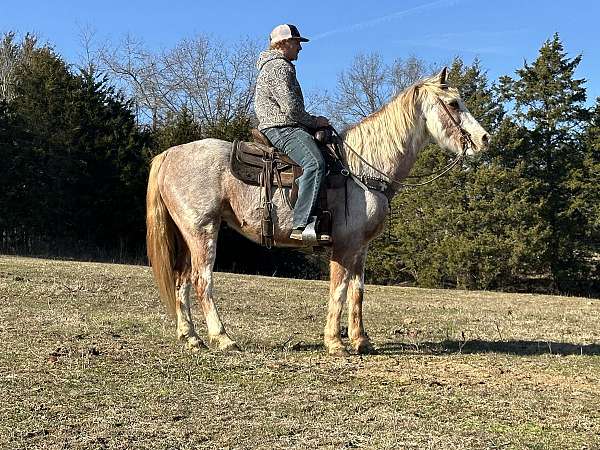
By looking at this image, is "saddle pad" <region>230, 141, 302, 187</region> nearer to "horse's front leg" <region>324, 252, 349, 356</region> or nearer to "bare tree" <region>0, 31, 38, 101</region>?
"horse's front leg" <region>324, 252, 349, 356</region>

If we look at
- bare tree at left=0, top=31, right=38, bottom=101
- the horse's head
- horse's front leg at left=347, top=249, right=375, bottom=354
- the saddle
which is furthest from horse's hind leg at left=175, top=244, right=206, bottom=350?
bare tree at left=0, top=31, right=38, bottom=101

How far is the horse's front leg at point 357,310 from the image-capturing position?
666 centimetres

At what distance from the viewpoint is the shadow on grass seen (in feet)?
22.9

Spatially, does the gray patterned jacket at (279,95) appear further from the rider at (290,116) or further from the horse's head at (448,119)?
the horse's head at (448,119)

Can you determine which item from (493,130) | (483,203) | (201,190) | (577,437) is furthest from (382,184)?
(493,130)

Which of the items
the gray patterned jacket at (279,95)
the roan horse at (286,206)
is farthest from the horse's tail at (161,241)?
the gray patterned jacket at (279,95)

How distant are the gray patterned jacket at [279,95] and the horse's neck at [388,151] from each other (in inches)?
23.4

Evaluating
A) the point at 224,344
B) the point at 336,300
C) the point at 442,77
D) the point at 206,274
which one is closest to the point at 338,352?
the point at 336,300

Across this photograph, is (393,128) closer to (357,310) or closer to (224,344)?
(357,310)

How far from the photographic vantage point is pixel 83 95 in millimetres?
25109

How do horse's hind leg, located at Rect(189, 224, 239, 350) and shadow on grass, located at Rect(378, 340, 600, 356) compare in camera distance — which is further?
shadow on grass, located at Rect(378, 340, 600, 356)

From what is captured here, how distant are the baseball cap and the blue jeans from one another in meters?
0.90

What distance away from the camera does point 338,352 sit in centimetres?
637

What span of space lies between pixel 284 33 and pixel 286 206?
172 cm
